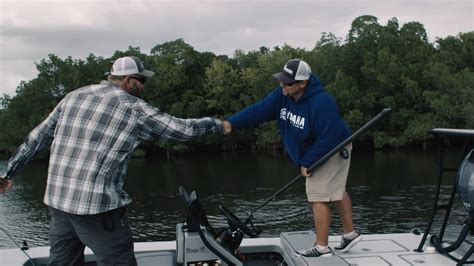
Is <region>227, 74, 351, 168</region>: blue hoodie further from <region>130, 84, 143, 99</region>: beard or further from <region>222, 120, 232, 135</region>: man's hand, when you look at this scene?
<region>130, 84, 143, 99</region>: beard

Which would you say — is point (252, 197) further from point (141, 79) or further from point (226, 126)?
point (141, 79)

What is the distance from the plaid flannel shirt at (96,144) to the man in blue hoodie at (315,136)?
1138 mm

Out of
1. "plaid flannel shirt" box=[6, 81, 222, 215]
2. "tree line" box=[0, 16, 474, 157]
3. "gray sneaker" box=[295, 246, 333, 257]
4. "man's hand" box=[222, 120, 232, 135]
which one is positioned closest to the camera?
"plaid flannel shirt" box=[6, 81, 222, 215]

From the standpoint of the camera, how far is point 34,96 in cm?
6006

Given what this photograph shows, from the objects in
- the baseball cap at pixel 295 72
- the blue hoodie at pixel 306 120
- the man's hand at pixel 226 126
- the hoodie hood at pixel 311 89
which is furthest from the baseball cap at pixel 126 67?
the hoodie hood at pixel 311 89

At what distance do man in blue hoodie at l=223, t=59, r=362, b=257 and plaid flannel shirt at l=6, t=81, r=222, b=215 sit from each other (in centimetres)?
114

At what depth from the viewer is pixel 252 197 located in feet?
91.0

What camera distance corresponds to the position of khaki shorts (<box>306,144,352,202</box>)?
15.8ft

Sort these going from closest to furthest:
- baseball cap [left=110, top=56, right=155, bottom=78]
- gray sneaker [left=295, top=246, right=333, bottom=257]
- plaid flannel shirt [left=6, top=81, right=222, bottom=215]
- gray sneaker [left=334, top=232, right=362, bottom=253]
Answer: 1. plaid flannel shirt [left=6, top=81, right=222, bottom=215]
2. baseball cap [left=110, top=56, right=155, bottom=78]
3. gray sneaker [left=295, top=246, right=333, bottom=257]
4. gray sneaker [left=334, top=232, right=362, bottom=253]

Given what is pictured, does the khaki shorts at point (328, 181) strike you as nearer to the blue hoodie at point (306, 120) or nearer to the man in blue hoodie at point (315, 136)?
the man in blue hoodie at point (315, 136)

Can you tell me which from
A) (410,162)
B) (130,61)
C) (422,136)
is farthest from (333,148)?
(422,136)

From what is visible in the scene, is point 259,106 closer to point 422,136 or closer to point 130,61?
point 130,61

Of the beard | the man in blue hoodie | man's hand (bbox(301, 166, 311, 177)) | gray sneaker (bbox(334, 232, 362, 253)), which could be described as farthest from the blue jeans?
gray sneaker (bbox(334, 232, 362, 253))

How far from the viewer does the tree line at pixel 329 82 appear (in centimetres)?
5359
